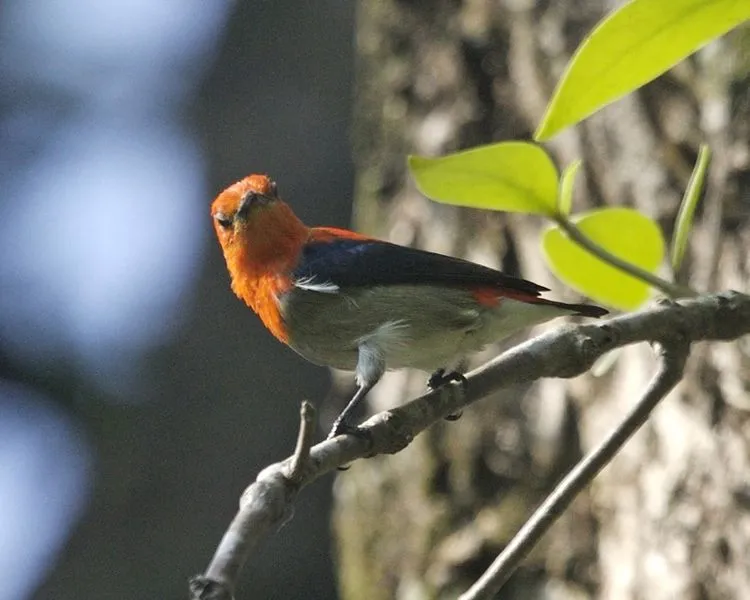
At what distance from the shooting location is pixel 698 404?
5.62 feet

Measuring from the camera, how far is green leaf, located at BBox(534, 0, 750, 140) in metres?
0.89

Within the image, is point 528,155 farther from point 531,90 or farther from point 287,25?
point 287,25

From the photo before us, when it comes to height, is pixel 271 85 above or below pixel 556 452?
above

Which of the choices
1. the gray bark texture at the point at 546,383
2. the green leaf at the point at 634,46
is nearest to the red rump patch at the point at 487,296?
the gray bark texture at the point at 546,383

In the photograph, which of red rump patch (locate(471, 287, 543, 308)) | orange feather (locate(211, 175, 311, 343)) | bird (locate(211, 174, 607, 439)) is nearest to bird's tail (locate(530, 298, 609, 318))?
bird (locate(211, 174, 607, 439))

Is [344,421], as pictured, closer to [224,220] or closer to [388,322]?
[388,322]

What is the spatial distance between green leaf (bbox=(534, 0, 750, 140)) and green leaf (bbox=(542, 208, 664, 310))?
0.26m

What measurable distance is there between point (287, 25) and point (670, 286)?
328 cm

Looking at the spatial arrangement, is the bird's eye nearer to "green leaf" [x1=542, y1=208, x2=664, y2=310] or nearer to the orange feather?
the orange feather

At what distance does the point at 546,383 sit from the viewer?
6.74 ft

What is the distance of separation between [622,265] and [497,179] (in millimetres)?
171

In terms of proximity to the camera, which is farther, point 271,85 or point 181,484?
point 271,85

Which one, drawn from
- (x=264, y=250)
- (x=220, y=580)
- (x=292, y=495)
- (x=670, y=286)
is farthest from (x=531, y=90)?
(x=220, y=580)

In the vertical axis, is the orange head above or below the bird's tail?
above
